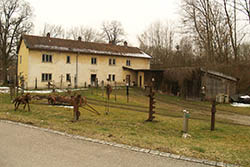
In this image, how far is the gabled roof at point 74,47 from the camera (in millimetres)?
33469

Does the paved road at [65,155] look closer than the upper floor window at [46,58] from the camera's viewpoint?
Yes

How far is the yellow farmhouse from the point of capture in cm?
3276

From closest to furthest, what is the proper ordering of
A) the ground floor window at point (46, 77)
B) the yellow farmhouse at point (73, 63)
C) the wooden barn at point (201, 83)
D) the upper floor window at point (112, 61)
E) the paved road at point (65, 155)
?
the paved road at point (65, 155) → the wooden barn at point (201, 83) → the yellow farmhouse at point (73, 63) → the ground floor window at point (46, 77) → the upper floor window at point (112, 61)

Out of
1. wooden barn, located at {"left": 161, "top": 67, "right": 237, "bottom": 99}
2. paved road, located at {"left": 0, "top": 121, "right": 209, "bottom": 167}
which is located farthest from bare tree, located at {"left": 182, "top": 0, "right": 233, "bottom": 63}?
paved road, located at {"left": 0, "top": 121, "right": 209, "bottom": 167}

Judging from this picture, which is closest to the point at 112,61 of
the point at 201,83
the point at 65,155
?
the point at 201,83

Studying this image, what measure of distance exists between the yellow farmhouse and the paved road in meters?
24.7

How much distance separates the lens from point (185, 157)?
6.14 meters

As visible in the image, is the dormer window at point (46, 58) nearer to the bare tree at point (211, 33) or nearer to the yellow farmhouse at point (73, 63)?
the yellow farmhouse at point (73, 63)

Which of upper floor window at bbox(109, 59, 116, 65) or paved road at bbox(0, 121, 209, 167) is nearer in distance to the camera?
paved road at bbox(0, 121, 209, 167)

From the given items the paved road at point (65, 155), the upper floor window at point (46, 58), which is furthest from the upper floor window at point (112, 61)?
the paved road at point (65, 155)

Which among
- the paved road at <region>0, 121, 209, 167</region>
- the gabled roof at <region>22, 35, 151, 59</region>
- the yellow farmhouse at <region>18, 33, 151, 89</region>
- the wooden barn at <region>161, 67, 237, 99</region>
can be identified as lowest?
the paved road at <region>0, 121, 209, 167</region>

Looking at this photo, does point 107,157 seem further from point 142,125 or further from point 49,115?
point 49,115

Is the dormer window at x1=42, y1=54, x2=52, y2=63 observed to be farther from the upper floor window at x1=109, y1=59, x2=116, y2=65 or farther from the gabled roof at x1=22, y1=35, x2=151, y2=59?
the upper floor window at x1=109, y1=59, x2=116, y2=65

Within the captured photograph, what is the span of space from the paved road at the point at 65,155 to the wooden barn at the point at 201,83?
22.4m
